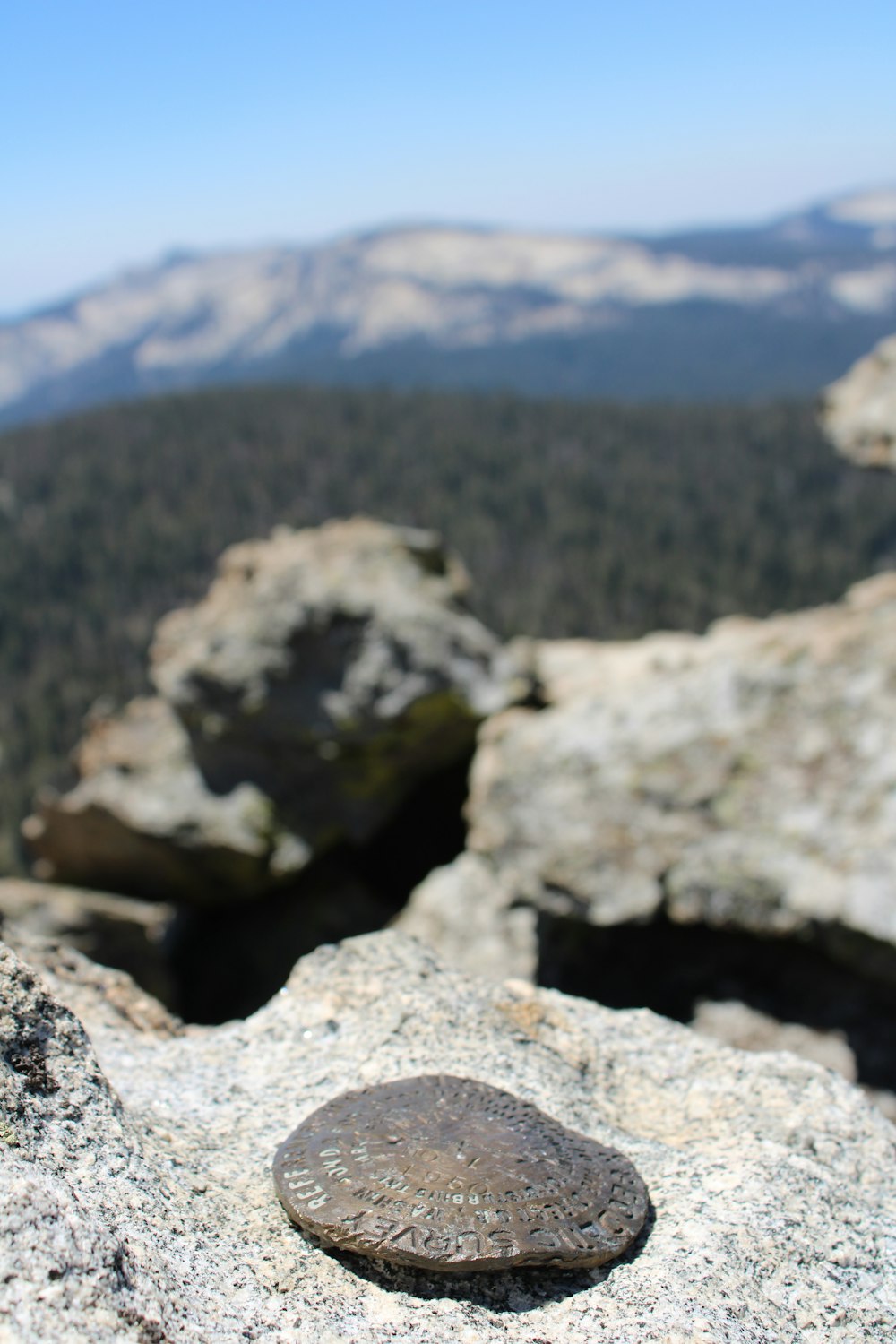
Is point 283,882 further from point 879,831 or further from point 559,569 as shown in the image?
point 559,569

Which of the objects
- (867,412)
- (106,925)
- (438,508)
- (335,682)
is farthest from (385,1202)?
(438,508)

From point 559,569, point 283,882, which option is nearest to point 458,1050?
point 283,882

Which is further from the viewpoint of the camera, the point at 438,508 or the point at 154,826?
the point at 438,508

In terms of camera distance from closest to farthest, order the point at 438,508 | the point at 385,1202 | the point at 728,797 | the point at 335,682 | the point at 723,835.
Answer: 1. the point at 385,1202
2. the point at 723,835
3. the point at 728,797
4. the point at 335,682
5. the point at 438,508

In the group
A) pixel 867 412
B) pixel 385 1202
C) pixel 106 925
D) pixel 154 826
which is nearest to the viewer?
pixel 385 1202

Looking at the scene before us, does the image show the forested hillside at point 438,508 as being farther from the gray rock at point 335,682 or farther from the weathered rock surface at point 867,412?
the weathered rock surface at point 867,412

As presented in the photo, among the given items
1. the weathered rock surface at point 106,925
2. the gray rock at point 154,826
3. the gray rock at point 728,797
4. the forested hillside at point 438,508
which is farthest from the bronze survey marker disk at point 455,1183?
the forested hillside at point 438,508

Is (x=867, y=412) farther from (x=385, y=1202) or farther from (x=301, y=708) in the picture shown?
(x=385, y=1202)
